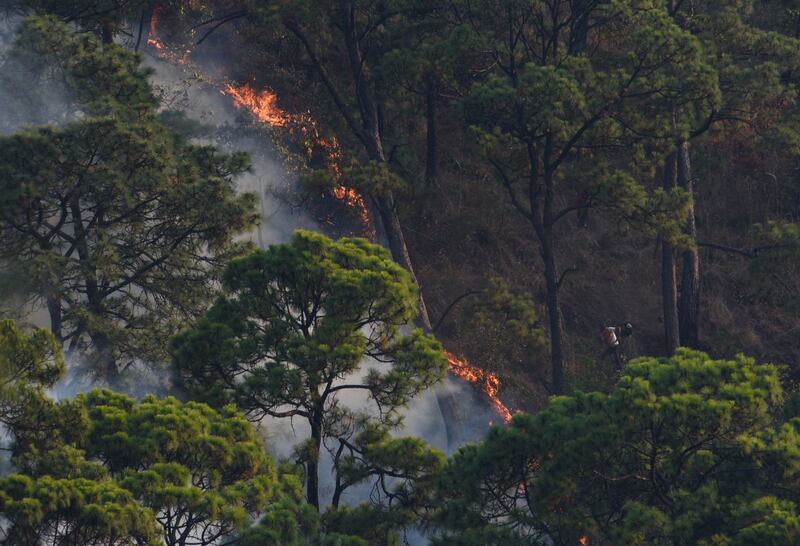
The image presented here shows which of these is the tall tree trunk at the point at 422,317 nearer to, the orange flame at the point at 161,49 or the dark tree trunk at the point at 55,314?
the orange flame at the point at 161,49

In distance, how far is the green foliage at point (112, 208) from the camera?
23672 millimetres

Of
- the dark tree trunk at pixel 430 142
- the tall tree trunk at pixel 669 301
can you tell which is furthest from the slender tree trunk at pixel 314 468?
the dark tree trunk at pixel 430 142

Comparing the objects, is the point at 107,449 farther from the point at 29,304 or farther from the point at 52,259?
the point at 29,304

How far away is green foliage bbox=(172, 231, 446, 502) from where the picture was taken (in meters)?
20.9

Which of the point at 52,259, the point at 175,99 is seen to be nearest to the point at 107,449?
the point at 52,259

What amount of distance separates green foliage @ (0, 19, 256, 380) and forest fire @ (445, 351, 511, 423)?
7.85 meters

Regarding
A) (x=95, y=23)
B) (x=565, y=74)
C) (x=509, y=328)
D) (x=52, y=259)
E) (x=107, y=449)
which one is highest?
(x=95, y=23)

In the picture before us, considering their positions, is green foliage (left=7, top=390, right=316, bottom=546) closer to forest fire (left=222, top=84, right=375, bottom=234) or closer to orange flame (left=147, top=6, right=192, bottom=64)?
forest fire (left=222, top=84, right=375, bottom=234)

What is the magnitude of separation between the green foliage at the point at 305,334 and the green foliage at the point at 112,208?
3.40m

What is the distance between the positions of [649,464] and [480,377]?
12705mm

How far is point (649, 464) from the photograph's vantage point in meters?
19.3

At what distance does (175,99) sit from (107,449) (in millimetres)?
17136

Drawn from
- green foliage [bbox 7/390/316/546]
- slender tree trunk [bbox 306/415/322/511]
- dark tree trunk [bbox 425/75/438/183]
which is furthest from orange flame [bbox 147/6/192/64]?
green foliage [bbox 7/390/316/546]

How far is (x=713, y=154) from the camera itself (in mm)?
37875
